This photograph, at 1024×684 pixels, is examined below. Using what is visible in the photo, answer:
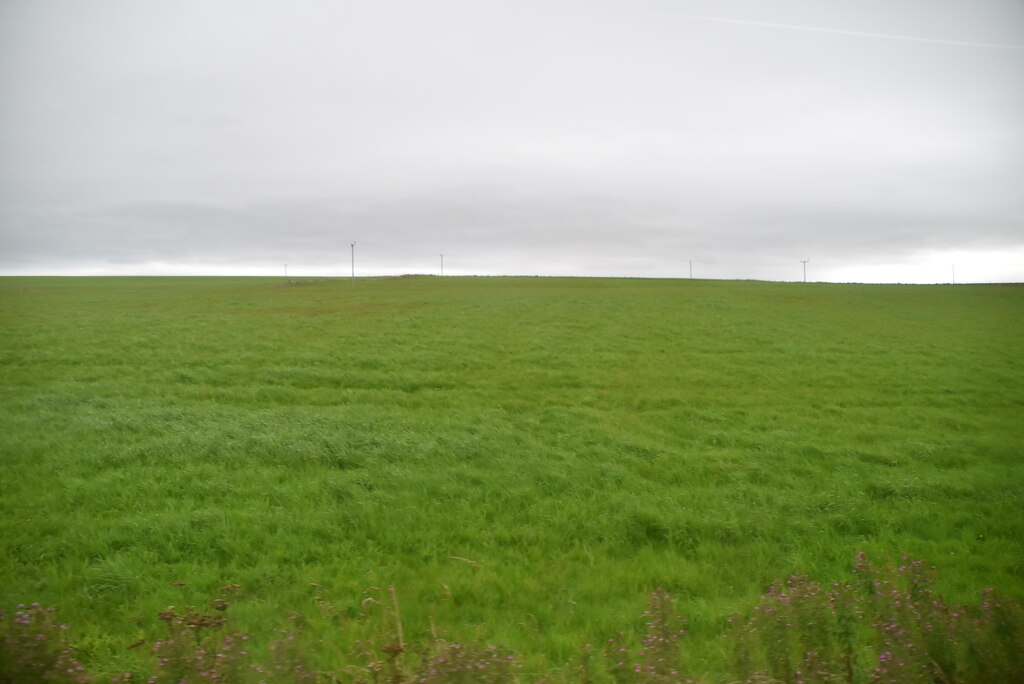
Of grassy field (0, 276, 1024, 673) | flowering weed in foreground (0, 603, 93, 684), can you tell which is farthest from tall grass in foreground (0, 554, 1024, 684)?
grassy field (0, 276, 1024, 673)

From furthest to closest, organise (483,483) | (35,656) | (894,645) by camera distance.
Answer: (483,483), (894,645), (35,656)

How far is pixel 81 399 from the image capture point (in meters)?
15.0

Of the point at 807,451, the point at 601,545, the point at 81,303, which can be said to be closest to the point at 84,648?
the point at 601,545

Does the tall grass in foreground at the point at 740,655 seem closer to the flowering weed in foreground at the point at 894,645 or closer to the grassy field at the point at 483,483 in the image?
the flowering weed in foreground at the point at 894,645

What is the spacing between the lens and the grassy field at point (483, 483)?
19.8ft

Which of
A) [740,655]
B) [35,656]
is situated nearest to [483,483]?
[740,655]

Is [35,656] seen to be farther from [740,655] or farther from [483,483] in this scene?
[483,483]

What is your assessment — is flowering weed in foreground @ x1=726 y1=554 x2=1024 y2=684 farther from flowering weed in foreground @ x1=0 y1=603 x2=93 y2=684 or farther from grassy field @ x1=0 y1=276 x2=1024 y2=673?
flowering weed in foreground @ x1=0 y1=603 x2=93 y2=684

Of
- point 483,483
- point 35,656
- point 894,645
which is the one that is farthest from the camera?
point 483,483

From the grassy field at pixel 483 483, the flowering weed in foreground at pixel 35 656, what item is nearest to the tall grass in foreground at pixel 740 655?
the flowering weed in foreground at pixel 35 656

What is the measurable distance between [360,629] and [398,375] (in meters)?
14.4

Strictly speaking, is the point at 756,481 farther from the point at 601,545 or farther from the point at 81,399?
the point at 81,399

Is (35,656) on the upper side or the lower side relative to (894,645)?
upper

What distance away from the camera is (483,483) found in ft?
31.5
